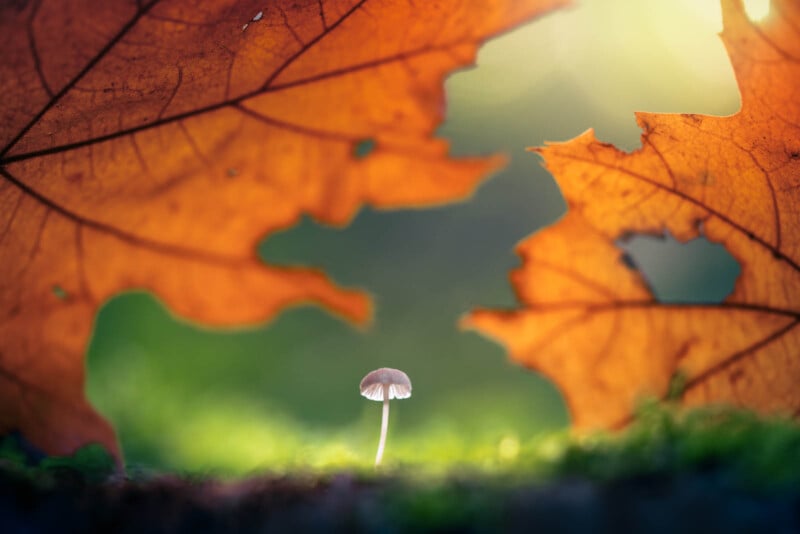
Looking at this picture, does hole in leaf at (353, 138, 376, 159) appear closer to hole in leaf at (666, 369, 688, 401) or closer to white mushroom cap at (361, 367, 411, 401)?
white mushroom cap at (361, 367, 411, 401)

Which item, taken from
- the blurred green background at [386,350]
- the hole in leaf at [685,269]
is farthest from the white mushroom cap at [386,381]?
the hole in leaf at [685,269]

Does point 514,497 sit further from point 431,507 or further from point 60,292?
point 60,292

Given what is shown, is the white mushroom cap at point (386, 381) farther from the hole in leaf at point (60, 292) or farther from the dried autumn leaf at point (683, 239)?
the hole in leaf at point (60, 292)

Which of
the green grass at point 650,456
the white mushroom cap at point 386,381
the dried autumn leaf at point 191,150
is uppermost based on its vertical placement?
the dried autumn leaf at point 191,150

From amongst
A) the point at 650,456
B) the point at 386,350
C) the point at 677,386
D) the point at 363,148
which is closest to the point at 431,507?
the point at 650,456

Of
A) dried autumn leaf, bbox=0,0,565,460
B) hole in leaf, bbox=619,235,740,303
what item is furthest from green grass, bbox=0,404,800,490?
hole in leaf, bbox=619,235,740,303

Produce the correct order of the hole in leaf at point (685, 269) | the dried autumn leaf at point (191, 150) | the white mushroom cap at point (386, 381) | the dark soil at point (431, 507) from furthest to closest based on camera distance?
the hole in leaf at point (685, 269) → the white mushroom cap at point (386, 381) → the dried autumn leaf at point (191, 150) → the dark soil at point (431, 507)

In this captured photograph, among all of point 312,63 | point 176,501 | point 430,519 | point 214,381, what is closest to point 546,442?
point 430,519
